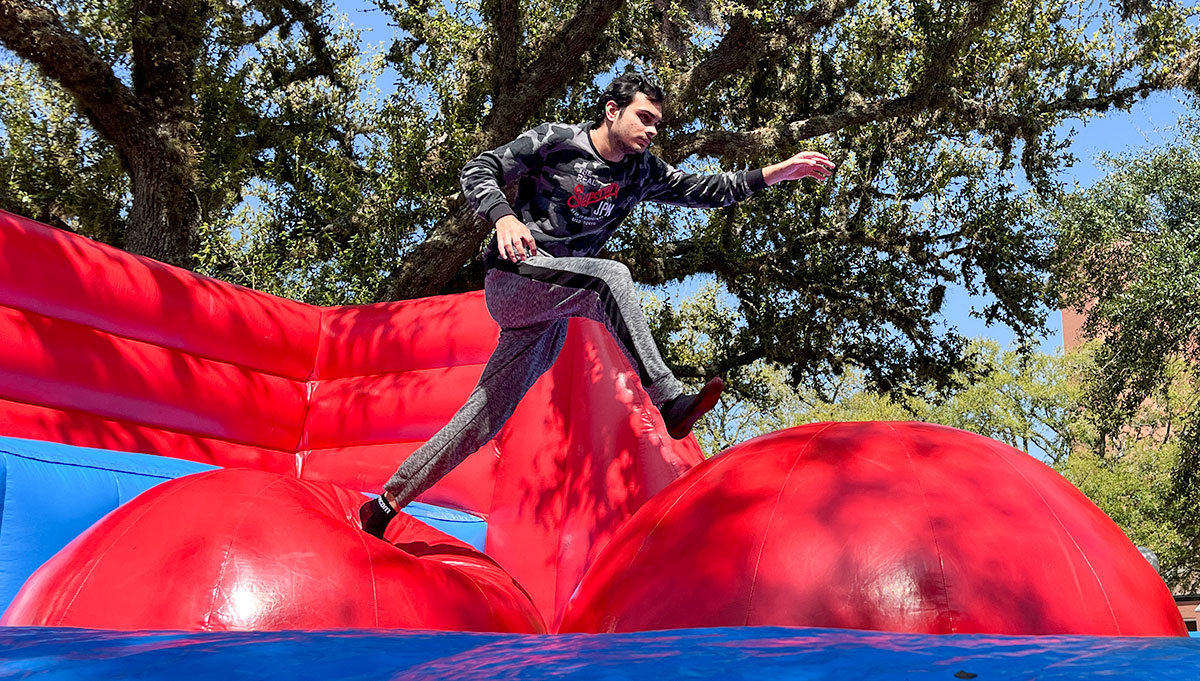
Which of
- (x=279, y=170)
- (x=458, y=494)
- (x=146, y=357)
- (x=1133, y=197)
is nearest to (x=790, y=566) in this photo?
(x=458, y=494)

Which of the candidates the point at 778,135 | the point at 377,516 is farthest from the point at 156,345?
the point at 778,135

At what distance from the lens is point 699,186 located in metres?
3.28

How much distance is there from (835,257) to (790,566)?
9.88m

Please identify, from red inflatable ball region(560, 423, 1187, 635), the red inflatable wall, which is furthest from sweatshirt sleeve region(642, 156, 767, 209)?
the red inflatable wall

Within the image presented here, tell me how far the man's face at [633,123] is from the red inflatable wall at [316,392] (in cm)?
150

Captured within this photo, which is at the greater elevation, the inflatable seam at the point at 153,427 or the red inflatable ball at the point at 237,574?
the inflatable seam at the point at 153,427

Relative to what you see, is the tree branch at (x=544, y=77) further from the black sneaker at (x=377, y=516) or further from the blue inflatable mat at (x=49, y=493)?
the black sneaker at (x=377, y=516)

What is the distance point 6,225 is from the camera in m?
4.06

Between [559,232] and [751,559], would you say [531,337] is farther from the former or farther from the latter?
[751,559]

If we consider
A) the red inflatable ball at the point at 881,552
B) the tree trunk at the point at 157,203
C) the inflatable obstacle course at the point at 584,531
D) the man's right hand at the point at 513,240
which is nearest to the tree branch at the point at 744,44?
the tree trunk at the point at 157,203

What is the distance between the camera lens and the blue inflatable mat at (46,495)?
11.3ft

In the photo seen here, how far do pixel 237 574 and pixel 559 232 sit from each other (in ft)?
4.57

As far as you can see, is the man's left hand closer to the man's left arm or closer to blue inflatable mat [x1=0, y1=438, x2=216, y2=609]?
the man's left arm

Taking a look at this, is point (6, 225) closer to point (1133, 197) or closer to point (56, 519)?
point (56, 519)
